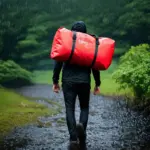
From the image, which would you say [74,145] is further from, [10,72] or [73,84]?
[10,72]

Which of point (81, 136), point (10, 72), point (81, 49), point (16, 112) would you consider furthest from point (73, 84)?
point (10, 72)

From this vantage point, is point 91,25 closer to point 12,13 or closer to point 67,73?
point 12,13

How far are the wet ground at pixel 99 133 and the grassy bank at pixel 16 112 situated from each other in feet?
0.81

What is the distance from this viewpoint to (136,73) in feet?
24.4

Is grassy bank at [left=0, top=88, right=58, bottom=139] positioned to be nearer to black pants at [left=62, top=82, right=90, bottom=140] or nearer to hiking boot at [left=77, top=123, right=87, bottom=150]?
black pants at [left=62, top=82, right=90, bottom=140]

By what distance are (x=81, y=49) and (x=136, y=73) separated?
3016mm

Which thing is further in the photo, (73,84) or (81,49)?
(73,84)

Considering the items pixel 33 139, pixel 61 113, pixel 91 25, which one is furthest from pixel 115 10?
pixel 33 139

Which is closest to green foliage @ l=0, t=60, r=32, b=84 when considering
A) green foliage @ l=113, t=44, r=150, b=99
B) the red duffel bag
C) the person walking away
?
green foliage @ l=113, t=44, r=150, b=99

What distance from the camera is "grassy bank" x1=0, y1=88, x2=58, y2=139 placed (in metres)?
6.51

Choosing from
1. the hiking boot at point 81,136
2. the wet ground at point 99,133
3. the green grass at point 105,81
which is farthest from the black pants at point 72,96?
the green grass at point 105,81

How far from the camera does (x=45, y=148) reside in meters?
4.87

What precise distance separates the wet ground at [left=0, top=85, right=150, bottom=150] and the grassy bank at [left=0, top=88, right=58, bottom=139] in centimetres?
25

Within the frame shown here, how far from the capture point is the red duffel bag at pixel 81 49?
15.2 feet
